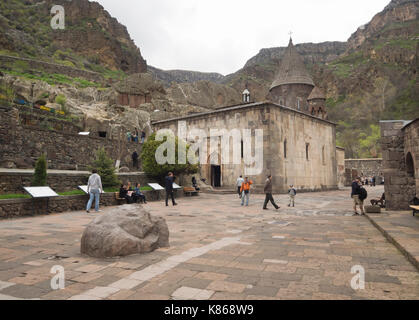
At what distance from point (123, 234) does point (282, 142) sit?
17950mm

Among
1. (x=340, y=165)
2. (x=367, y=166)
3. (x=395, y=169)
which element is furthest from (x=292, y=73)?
(x=395, y=169)

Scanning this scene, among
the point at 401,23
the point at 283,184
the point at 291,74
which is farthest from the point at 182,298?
the point at 401,23

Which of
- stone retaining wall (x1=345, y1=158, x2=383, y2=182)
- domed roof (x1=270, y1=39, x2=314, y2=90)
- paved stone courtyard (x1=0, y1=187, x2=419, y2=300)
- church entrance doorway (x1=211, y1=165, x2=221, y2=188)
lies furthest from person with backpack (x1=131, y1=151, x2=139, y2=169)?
stone retaining wall (x1=345, y1=158, x2=383, y2=182)

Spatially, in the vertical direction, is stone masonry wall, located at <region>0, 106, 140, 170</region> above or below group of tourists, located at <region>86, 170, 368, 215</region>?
above

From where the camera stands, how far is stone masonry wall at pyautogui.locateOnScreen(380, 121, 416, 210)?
9.84 m

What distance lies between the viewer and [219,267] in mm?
3850

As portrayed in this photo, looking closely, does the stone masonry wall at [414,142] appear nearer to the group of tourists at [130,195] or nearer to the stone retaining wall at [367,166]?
the group of tourists at [130,195]

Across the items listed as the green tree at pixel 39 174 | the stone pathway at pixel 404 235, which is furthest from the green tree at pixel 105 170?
the stone pathway at pixel 404 235

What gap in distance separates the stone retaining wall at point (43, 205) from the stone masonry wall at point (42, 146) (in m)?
5.53

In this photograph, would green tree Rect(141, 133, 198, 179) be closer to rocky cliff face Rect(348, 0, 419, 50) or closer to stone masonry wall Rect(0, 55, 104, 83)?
stone masonry wall Rect(0, 55, 104, 83)

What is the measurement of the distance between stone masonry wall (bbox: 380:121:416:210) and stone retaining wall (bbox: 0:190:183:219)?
1148 cm

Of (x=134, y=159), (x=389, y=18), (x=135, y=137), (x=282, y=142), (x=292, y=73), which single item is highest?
(x=389, y=18)

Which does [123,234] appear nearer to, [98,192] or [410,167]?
[98,192]

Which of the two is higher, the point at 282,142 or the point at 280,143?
the point at 282,142
